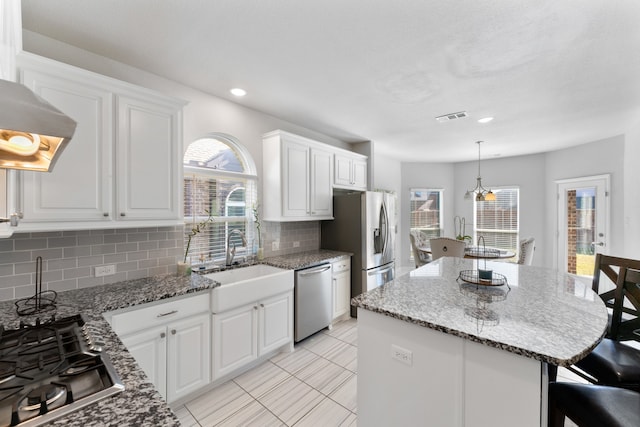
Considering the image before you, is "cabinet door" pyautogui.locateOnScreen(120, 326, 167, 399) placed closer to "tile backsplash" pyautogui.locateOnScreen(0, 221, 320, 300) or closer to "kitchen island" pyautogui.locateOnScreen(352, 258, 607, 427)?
"tile backsplash" pyautogui.locateOnScreen(0, 221, 320, 300)

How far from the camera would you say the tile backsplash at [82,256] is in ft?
5.86

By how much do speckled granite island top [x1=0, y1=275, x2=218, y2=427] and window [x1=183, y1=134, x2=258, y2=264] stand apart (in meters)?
0.55

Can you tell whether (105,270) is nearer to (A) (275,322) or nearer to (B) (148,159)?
Result: (B) (148,159)

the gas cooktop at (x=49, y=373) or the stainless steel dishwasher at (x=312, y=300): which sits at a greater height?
the gas cooktop at (x=49, y=373)

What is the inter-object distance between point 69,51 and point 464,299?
129 inches

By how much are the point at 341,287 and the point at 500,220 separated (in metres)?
4.77

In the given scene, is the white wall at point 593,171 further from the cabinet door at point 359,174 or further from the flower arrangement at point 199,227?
the flower arrangement at point 199,227

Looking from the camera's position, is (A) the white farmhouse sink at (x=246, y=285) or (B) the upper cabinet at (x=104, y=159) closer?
(B) the upper cabinet at (x=104, y=159)

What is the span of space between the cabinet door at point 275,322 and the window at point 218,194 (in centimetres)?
78

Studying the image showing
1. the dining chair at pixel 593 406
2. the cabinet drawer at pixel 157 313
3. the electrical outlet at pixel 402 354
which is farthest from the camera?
the cabinet drawer at pixel 157 313

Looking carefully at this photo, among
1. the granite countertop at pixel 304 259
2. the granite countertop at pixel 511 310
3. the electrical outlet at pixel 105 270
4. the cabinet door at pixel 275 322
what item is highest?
the electrical outlet at pixel 105 270

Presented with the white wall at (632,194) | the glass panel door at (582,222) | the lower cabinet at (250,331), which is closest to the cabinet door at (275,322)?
the lower cabinet at (250,331)

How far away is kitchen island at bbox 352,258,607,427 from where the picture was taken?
108 cm

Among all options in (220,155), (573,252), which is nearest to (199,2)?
(220,155)
